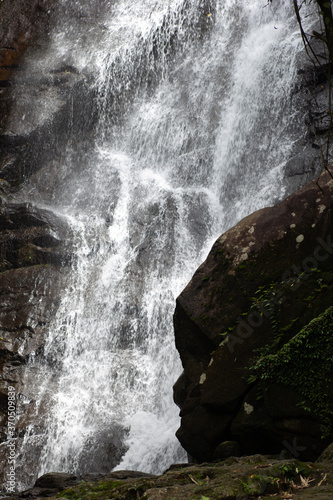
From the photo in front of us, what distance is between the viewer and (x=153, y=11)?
55.3 ft

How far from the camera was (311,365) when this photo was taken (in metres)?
4.74

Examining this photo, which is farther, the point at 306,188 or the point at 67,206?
the point at 67,206

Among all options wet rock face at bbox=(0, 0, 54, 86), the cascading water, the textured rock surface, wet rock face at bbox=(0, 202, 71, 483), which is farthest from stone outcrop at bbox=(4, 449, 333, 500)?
wet rock face at bbox=(0, 0, 54, 86)

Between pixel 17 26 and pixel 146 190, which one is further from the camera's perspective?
pixel 17 26

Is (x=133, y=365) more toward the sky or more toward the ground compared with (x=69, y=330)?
more toward the ground

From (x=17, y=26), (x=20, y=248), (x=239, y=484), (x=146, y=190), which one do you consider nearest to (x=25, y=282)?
(x=20, y=248)

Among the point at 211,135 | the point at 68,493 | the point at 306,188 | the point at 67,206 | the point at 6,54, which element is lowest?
the point at 68,493

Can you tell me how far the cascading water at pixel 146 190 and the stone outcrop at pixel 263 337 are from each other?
8.35ft

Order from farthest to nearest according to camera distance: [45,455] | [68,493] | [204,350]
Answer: [45,455] → [204,350] → [68,493]

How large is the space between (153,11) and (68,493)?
16.6 meters

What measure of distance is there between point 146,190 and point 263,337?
28.1 ft

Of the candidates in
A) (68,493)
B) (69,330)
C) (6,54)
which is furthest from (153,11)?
(68,493)

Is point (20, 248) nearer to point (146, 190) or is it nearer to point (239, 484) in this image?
point (146, 190)

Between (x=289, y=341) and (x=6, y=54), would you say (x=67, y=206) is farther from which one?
(x=289, y=341)
